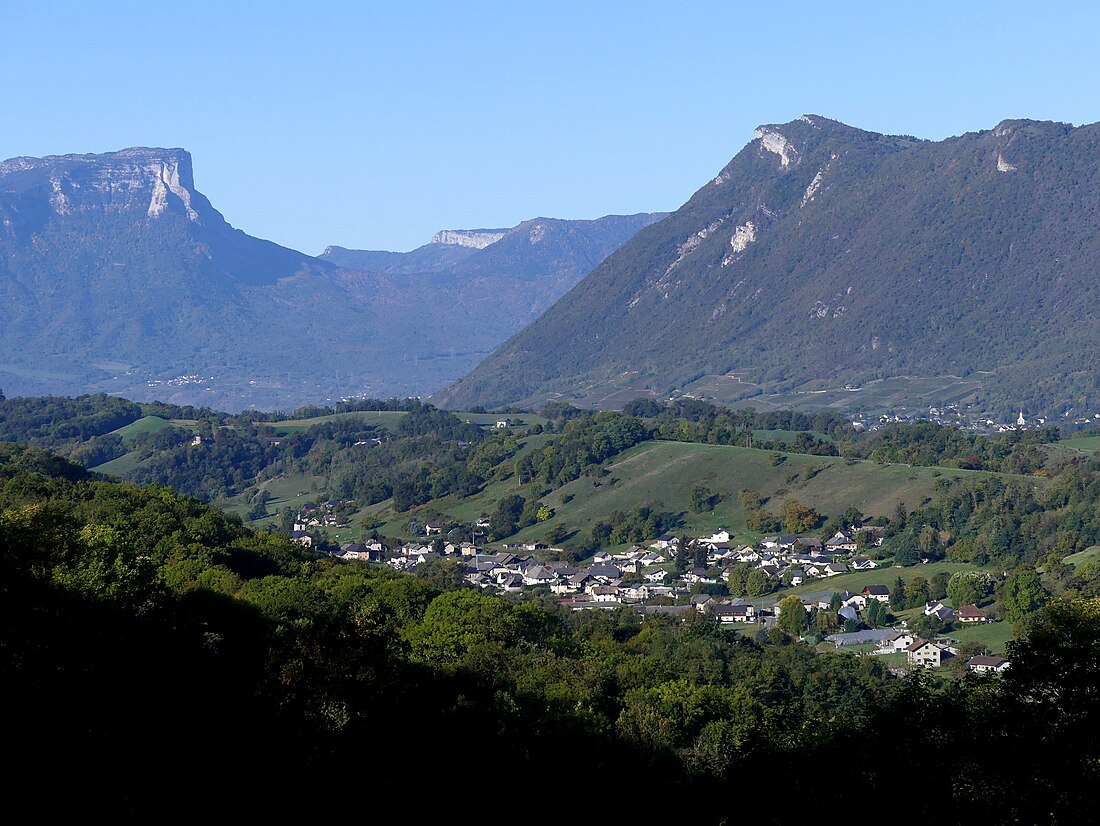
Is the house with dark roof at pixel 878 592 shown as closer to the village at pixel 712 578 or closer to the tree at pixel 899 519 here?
the village at pixel 712 578

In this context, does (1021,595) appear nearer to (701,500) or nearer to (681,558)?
(681,558)

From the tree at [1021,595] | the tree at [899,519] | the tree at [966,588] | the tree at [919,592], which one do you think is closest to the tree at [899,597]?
the tree at [919,592]

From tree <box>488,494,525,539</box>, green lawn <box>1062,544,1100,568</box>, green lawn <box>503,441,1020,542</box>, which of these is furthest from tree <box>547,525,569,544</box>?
green lawn <box>1062,544,1100,568</box>

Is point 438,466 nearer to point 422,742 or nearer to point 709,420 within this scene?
point 709,420

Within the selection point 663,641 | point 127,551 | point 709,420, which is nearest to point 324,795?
point 127,551

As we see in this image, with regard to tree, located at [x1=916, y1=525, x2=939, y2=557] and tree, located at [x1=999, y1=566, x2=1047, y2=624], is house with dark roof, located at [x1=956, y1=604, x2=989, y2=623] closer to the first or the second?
tree, located at [x1=999, y1=566, x2=1047, y2=624]

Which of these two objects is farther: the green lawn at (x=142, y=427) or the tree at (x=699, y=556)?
the green lawn at (x=142, y=427)
